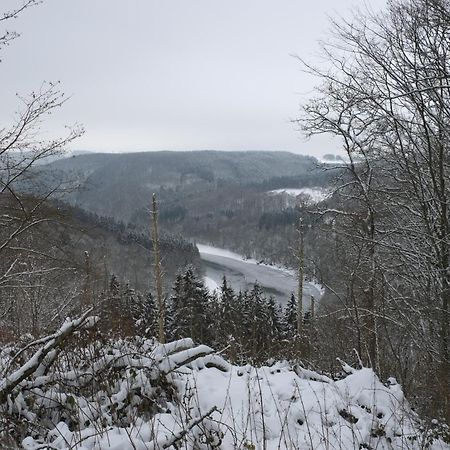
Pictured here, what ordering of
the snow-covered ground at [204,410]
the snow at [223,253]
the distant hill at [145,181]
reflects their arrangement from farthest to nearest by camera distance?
1. the distant hill at [145,181]
2. the snow at [223,253]
3. the snow-covered ground at [204,410]

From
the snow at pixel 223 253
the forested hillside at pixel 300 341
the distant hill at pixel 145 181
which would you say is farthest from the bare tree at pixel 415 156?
the distant hill at pixel 145 181

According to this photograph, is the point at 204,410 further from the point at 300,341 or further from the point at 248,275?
the point at 248,275

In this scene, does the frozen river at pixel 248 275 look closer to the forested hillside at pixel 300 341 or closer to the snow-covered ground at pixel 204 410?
the forested hillside at pixel 300 341

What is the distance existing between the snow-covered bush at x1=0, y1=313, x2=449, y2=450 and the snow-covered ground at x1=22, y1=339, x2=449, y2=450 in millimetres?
10

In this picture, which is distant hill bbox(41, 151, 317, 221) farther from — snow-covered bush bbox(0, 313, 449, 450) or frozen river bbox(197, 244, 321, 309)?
snow-covered bush bbox(0, 313, 449, 450)

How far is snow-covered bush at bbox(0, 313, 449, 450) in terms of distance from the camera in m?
2.80

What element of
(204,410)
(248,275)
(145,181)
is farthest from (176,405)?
(145,181)

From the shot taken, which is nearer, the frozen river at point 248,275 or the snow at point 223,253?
the frozen river at point 248,275

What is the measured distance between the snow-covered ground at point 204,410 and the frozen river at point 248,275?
42889mm

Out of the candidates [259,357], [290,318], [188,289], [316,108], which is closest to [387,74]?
[316,108]

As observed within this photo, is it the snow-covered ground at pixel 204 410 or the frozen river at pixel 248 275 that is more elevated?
the snow-covered ground at pixel 204 410

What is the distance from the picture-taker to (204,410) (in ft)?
11.6

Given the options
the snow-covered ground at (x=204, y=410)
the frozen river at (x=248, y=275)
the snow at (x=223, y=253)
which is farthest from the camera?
the snow at (x=223, y=253)

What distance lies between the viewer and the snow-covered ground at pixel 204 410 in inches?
109
